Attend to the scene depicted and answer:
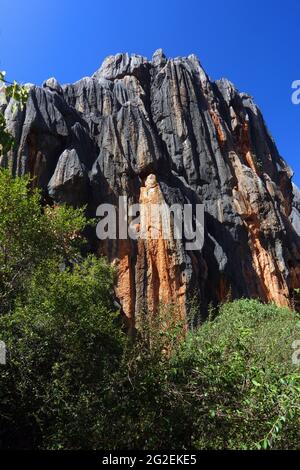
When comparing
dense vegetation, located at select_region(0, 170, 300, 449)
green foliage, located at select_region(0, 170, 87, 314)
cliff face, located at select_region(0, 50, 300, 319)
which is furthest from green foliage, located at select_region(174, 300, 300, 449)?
cliff face, located at select_region(0, 50, 300, 319)

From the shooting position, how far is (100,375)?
22.1ft

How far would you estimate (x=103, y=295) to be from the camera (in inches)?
403

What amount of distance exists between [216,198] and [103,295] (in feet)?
59.4

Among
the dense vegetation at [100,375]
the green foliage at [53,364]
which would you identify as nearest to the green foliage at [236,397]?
the dense vegetation at [100,375]

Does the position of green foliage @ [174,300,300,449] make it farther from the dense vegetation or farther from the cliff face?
the cliff face

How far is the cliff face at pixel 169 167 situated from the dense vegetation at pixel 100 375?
30.3 ft

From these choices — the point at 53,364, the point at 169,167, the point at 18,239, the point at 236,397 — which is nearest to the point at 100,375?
the point at 53,364

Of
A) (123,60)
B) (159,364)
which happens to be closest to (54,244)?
(159,364)

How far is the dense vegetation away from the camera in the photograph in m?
5.77

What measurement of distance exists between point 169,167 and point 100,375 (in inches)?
722

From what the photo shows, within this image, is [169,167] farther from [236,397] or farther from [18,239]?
[236,397]

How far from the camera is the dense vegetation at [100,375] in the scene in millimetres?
5770

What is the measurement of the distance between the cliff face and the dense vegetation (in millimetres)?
9246

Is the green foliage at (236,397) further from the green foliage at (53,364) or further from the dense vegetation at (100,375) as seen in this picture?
the green foliage at (53,364)
